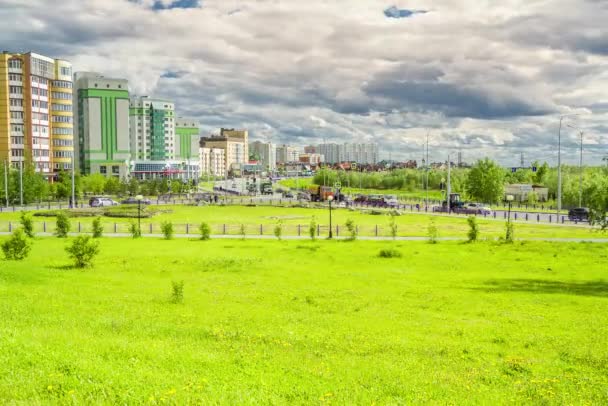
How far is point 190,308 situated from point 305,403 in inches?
385

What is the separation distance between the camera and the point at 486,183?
91.6 meters

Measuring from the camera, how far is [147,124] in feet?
575

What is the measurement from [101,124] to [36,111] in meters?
39.3

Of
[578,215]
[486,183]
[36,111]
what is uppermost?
[36,111]

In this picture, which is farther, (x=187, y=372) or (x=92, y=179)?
(x=92, y=179)

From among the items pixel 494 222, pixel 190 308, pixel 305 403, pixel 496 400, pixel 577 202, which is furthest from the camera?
pixel 577 202

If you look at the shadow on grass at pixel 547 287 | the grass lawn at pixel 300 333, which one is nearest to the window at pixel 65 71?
the grass lawn at pixel 300 333

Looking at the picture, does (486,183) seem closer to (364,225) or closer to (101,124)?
(364,225)

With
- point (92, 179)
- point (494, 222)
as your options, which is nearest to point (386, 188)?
point (92, 179)

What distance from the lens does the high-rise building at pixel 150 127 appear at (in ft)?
566

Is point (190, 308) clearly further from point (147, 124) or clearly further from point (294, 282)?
point (147, 124)

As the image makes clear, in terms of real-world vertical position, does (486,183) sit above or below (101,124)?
below

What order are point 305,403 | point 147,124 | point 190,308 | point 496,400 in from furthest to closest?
point 147,124 → point 190,308 → point 496,400 → point 305,403

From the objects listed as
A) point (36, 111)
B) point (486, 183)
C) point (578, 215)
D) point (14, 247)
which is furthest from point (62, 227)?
point (486, 183)
